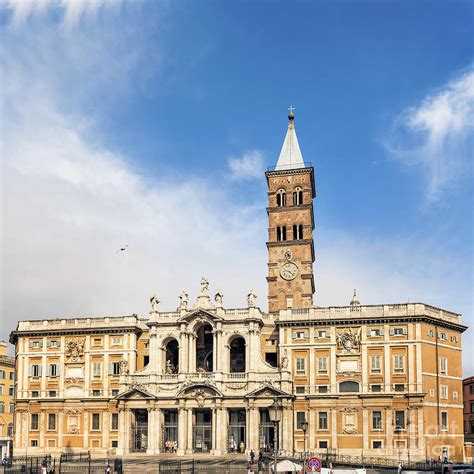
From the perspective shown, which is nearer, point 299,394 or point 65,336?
point 299,394

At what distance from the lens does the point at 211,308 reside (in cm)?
8481

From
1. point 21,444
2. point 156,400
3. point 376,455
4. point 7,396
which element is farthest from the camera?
point 7,396

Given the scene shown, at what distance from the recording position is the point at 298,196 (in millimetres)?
97750

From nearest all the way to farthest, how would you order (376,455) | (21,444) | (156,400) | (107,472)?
(107,472)
(376,455)
(156,400)
(21,444)

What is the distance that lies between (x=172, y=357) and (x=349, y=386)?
22.5 m

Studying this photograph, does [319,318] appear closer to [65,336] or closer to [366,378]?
[366,378]

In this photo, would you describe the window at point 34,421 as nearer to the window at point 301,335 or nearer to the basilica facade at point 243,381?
the basilica facade at point 243,381

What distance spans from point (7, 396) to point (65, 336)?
32287mm

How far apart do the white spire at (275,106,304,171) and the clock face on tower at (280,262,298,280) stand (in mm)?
14376

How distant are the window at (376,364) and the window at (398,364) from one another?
1.66m

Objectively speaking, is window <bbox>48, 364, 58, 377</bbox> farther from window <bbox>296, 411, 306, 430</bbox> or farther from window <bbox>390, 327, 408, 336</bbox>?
window <bbox>390, 327, 408, 336</bbox>

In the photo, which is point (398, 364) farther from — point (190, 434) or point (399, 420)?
point (190, 434)

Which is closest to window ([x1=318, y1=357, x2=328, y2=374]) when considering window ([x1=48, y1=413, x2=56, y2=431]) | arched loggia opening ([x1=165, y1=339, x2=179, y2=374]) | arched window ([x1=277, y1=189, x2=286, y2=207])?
arched loggia opening ([x1=165, y1=339, x2=179, y2=374])

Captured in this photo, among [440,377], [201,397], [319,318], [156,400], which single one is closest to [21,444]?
[156,400]
